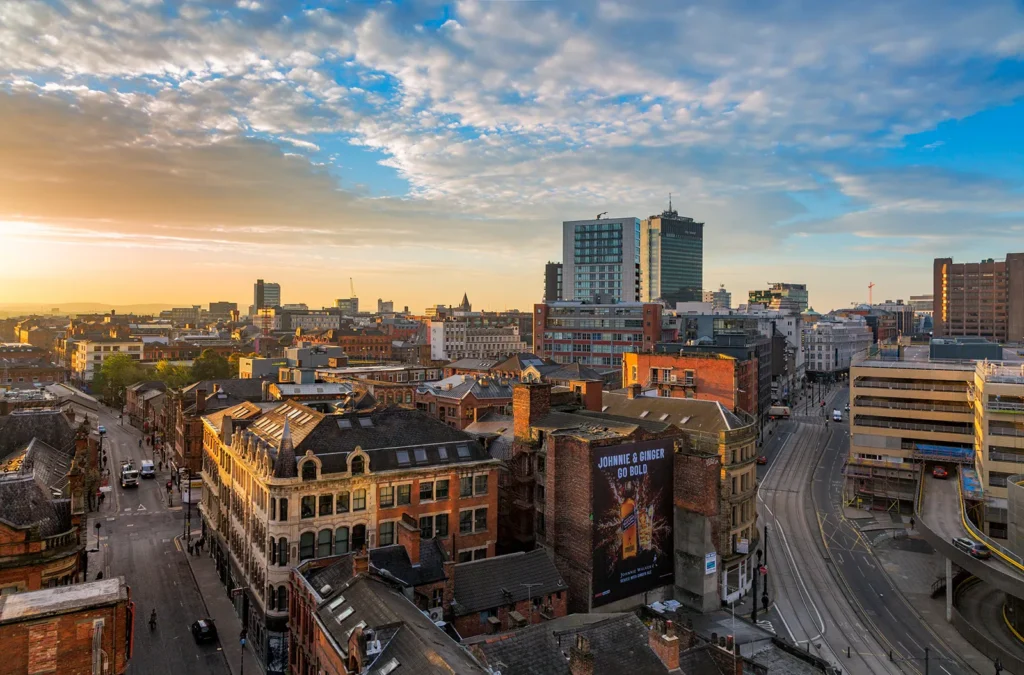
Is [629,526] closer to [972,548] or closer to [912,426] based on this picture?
[972,548]

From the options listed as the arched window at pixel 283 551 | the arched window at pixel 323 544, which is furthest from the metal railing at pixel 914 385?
the arched window at pixel 283 551

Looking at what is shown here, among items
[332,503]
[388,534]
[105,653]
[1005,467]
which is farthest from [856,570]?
[105,653]

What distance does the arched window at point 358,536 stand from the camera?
2151 inches

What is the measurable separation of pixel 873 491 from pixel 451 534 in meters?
67.4

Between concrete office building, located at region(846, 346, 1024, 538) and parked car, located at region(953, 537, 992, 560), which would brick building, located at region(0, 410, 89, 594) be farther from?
concrete office building, located at region(846, 346, 1024, 538)

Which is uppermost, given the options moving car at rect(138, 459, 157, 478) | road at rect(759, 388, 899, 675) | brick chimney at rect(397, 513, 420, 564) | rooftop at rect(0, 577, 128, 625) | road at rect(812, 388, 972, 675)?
rooftop at rect(0, 577, 128, 625)

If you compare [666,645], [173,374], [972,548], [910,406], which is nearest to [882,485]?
[910,406]

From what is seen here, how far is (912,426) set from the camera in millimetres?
96875

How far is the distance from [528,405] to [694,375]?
56.2 meters

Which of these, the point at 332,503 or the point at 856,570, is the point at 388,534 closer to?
the point at 332,503

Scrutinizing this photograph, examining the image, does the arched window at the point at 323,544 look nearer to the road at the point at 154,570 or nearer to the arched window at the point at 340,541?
the arched window at the point at 340,541

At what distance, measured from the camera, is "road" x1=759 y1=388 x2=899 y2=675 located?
55562 millimetres

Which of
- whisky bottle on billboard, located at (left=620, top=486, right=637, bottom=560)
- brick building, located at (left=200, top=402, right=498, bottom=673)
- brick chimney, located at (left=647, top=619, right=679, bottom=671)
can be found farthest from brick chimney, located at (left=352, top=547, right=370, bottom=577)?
whisky bottle on billboard, located at (left=620, top=486, right=637, bottom=560)

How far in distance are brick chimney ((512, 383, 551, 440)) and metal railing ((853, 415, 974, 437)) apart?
5832cm
